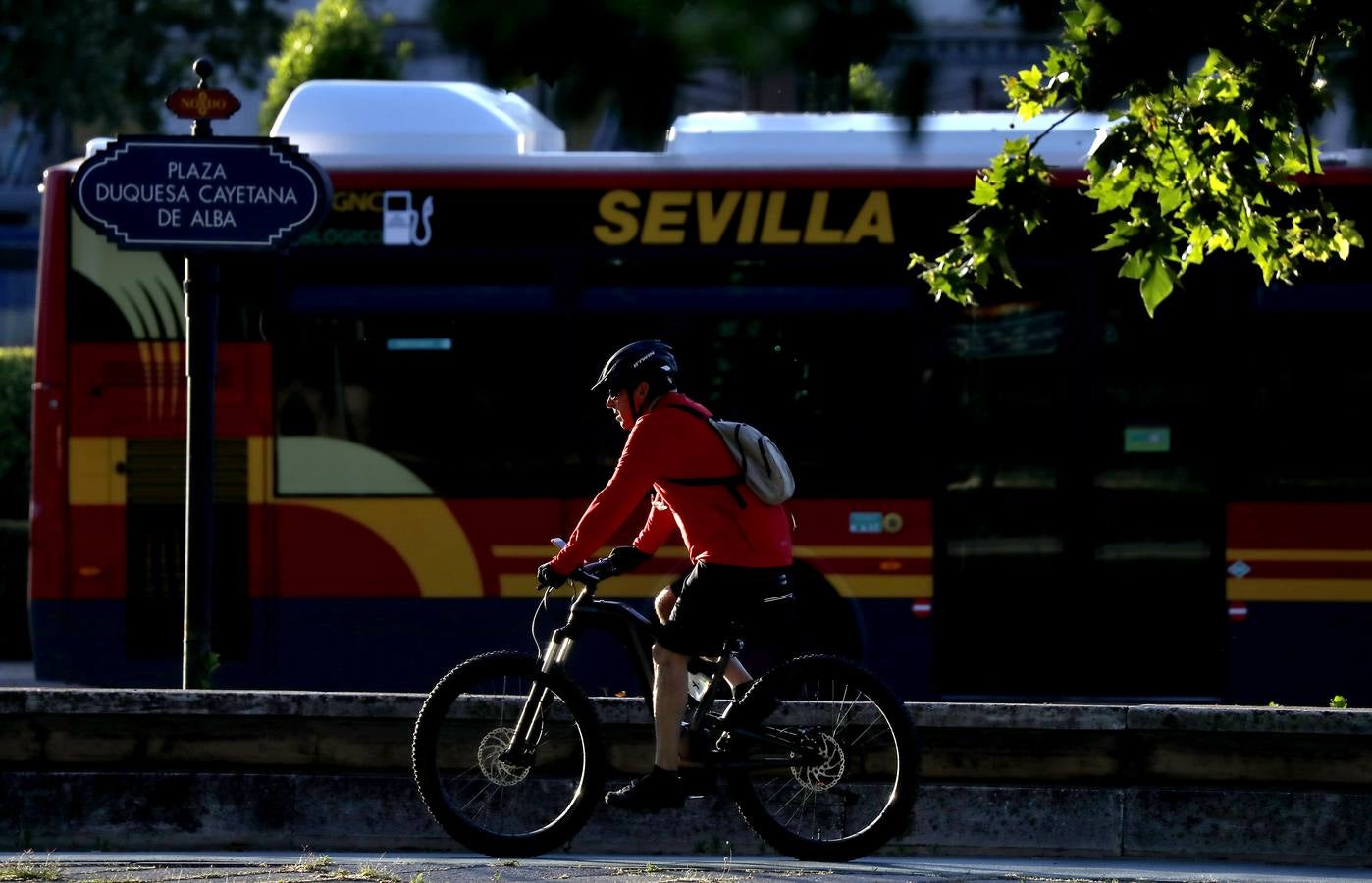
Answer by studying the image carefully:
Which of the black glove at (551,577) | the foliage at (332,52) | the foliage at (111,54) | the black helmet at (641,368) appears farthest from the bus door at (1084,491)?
the foliage at (332,52)

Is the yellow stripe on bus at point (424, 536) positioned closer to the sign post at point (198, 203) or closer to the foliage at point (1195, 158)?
the sign post at point (198, 203)

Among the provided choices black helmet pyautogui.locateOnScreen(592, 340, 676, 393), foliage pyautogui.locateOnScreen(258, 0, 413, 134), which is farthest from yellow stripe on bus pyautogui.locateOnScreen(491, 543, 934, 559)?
foliage pyautogui.locateOnScreen(258, 0, 413, 134)

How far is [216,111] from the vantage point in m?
9.02

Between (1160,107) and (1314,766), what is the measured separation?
2344 mm

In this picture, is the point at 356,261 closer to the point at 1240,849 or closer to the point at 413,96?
the point at 413,96

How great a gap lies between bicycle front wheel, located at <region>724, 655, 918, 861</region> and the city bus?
4034 millimetres

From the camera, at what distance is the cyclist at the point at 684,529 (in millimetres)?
6594

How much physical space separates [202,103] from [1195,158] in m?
→ 4.13

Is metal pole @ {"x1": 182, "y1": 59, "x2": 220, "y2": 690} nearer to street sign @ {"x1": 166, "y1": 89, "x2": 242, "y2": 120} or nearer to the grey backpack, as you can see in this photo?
street sign @ {"x1": 166, "y1": 89, "x2": 242, "y2": 120}

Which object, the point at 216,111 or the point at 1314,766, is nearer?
the point at 1314,766

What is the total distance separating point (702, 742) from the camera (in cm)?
669

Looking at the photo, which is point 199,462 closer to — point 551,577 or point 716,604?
point 551,577

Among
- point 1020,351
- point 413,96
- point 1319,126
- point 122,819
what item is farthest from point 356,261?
point 1319,126

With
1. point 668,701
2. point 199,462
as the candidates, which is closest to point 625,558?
point 668,701
